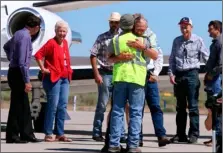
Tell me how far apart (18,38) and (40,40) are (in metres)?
4.79

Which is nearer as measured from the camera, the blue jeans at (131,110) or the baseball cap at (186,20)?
the blue jeans at (131,110)

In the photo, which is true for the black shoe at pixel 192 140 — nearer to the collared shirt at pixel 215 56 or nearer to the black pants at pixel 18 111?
the collared shirt at pixel 215 56

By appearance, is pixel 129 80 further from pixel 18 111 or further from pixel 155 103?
pixel 18 111

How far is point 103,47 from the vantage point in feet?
39.2

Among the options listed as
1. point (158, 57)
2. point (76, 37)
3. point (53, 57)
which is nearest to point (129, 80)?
point (158, 57)

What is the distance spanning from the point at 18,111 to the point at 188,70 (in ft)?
8.03

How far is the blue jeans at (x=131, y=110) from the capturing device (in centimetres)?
989

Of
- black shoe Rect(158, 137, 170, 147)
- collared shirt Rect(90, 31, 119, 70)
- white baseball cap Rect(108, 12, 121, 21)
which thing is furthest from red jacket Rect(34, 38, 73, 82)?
black shoe Rect(158, 137, 170, 147)

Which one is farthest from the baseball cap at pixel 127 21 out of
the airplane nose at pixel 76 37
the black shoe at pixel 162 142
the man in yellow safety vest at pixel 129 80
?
the airplane nose at pixel 76 37

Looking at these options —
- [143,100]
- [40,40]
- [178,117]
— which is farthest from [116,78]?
[40,40]

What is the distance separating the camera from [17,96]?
11.3 m

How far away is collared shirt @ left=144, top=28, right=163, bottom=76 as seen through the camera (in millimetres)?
10234

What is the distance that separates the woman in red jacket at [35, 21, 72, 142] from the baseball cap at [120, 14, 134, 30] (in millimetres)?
1933

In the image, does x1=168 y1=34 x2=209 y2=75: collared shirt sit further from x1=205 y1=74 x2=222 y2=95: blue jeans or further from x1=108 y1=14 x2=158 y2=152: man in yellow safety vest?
x1=108 y1=14 x2=158 y2=152: man in yellow safety vest
